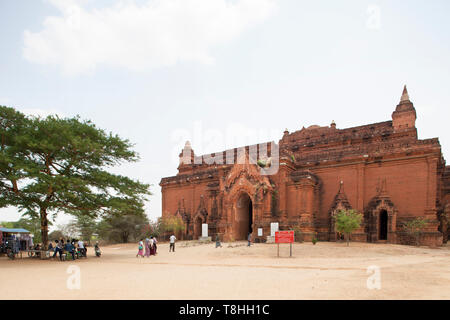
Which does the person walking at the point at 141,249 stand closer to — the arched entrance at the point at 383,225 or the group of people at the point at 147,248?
the group of people at the point at 147,248

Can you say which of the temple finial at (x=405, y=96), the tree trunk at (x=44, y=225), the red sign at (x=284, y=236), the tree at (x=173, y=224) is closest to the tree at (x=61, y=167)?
the tree trunk at (x=44, y=225)

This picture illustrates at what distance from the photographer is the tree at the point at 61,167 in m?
18.1

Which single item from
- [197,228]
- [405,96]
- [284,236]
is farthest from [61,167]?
[405,96]

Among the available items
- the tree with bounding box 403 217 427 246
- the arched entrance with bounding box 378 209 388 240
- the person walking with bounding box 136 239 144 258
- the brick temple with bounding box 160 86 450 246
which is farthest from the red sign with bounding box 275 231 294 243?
the arched entrance with bounding box 378 209 388 240

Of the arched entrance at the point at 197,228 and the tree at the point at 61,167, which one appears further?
the arched entrance at the point at 197,228

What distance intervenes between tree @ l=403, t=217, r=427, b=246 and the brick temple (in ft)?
1.62

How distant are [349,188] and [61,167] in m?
23.0

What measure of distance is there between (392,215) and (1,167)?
2697 centimetres

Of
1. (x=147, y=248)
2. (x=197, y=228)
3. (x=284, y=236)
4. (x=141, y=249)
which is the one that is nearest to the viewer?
(x=284, y=236)

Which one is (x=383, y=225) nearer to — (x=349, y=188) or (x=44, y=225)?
(x=349, y=188)

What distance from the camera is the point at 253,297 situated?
786 cm

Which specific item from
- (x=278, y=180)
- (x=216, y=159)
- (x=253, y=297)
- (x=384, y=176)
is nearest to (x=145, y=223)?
(x=216, y=159)

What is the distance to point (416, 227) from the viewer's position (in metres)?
24.2

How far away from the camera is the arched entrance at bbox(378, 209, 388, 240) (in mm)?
27197
